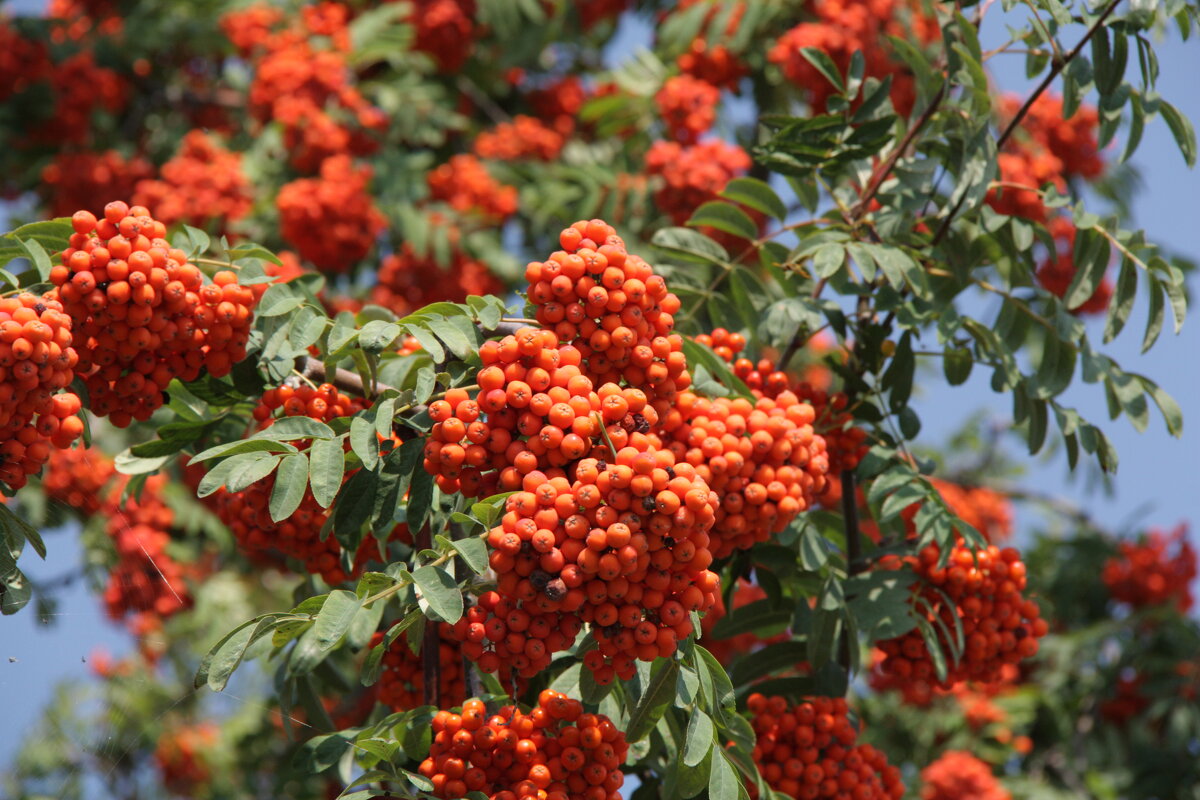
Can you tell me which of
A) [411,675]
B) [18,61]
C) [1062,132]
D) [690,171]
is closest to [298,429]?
[411,675]

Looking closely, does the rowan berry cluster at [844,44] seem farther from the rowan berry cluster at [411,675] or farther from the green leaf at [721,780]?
the green leaf at [721,780]

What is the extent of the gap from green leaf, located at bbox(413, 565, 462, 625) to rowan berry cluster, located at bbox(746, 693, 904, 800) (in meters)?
1.17

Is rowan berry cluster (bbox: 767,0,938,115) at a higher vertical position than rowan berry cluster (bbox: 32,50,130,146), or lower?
higher

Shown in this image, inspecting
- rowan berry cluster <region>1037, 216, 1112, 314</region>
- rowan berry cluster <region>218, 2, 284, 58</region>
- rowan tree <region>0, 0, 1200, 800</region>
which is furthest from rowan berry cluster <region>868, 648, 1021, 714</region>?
rowan berry cluster <region>218, 2, 284, 58</region>

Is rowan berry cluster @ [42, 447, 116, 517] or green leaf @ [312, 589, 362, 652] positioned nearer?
green leaf @ [312, 589, 362, 652]

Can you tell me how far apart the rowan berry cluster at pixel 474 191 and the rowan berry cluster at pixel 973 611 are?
12.4ft

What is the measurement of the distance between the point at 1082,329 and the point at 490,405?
2.03m

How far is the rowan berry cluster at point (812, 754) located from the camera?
325cm

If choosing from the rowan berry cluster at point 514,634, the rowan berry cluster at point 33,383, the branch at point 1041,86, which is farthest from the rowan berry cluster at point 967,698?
the rowan berry cluster at point 33,383

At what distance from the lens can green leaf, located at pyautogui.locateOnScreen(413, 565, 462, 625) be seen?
95.3 inches

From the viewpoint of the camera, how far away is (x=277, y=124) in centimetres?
685

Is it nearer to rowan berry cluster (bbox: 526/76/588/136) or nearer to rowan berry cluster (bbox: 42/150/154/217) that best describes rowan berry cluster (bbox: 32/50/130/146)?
rowan berry cluster (bbox: 42/150/154/217)

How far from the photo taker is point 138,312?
279 centimetres

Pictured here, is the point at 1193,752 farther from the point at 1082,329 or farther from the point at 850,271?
the point at 850,271
